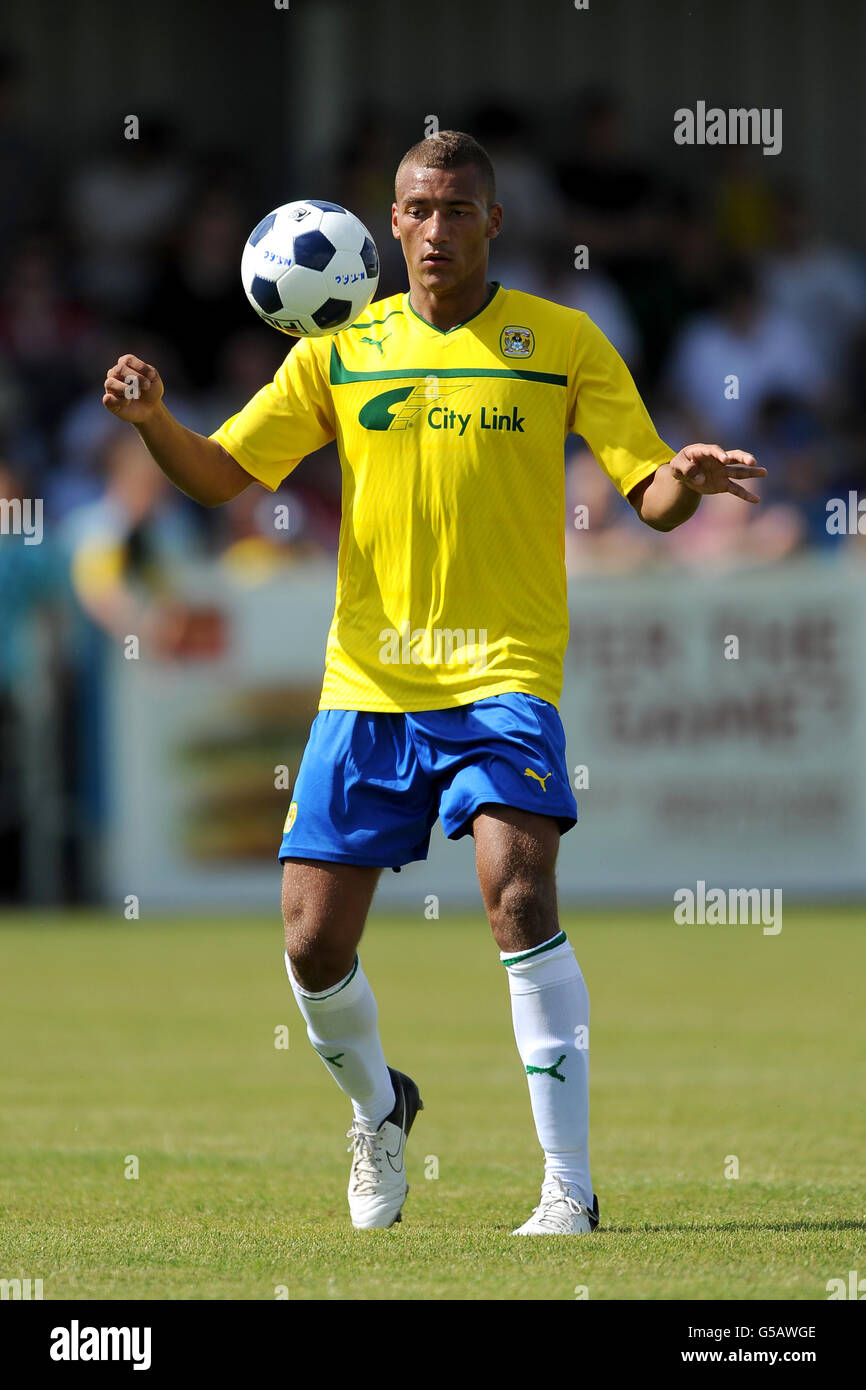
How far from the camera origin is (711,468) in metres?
5.47

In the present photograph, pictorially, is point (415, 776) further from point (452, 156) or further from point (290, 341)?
point (290, 341)

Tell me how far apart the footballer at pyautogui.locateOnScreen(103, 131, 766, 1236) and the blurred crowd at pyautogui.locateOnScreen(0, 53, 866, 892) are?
302 inches

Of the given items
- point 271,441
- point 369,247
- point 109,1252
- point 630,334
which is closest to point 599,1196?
point 109,1252

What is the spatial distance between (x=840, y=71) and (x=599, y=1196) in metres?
16.7

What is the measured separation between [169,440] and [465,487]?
0.80 metres

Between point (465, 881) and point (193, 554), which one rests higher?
point (193, 554)

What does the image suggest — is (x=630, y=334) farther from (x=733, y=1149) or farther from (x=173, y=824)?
(x=733, y=1149)

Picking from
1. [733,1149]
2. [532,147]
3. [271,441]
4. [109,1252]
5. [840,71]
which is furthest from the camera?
[840,71]

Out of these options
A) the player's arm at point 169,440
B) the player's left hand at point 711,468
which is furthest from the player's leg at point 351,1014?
the player's left hand at point 711,468

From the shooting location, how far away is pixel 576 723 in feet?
44.0

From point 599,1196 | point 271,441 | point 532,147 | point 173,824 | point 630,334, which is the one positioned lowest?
point 599,1196

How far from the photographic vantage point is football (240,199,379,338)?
573cm
